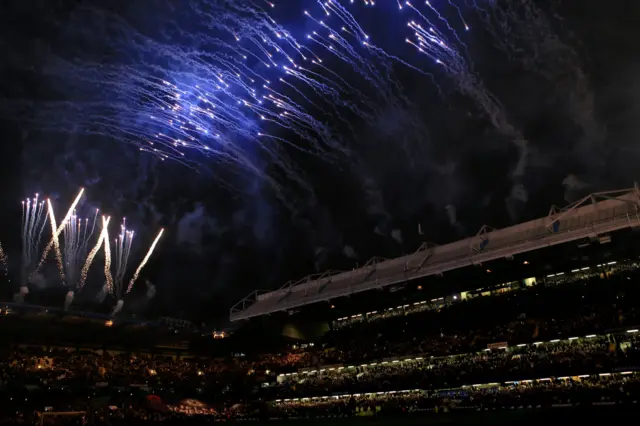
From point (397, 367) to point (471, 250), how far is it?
1144cm

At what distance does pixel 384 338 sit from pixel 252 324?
45.2 feet

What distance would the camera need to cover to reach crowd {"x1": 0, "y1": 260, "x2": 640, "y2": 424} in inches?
1184

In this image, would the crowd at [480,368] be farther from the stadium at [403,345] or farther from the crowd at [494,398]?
the crowd at [494,398]

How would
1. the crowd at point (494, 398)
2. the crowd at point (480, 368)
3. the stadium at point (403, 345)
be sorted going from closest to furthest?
1. the crowd at point (494, 398)
2. the crowd at point (480, 368)
3. the stadium at point (403, 345)

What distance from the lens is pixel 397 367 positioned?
3991 cm

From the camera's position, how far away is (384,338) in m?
44.1

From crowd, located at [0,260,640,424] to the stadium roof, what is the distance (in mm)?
5441

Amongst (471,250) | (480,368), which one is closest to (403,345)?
(480,368)

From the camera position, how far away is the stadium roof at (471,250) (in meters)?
29.3

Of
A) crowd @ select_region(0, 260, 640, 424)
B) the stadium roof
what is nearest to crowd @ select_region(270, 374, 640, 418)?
crowd @ select_region(0, 260, 640, 424)

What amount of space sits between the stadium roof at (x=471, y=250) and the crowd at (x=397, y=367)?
5441 mm

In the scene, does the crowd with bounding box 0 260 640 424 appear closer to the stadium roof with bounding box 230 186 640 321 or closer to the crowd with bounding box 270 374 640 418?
the crowd with bounding box 270 374 640 418

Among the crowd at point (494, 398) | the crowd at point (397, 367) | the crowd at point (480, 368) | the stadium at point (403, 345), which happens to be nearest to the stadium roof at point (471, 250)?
the stadium at point (403, 345)

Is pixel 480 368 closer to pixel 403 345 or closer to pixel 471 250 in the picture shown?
pixel 471 250
